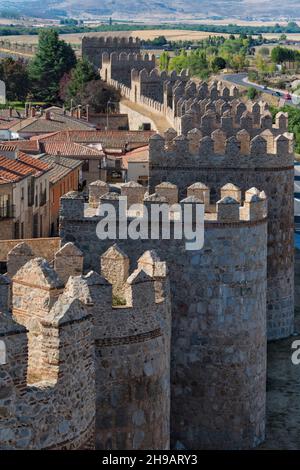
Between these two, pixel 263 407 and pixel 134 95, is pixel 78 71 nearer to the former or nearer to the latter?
pixel 134 95

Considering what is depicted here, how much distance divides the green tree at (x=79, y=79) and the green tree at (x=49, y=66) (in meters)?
6.70

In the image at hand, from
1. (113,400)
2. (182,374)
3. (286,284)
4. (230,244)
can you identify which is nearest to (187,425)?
(182,374)

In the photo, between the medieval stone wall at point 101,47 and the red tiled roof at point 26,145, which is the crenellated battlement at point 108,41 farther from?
the red tiled roof at point 26,145

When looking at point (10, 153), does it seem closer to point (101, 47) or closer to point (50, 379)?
point (50, 379)

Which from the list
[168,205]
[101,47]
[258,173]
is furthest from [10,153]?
[101,47]

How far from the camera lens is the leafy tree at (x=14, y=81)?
90812 millimetres

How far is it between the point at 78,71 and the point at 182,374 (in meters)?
62.3

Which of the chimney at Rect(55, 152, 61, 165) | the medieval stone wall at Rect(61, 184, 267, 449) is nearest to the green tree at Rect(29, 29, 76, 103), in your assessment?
the chimney at Rect(55, 152, 61, 165)

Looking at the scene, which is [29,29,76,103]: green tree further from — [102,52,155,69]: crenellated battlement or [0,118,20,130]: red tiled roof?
[0,118,20,130]: red tiled roof

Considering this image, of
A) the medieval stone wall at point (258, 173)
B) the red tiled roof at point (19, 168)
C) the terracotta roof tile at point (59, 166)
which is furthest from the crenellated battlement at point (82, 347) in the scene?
the terracotta roof tile at point (59, 166)

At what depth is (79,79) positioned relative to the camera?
8088 centimetres
